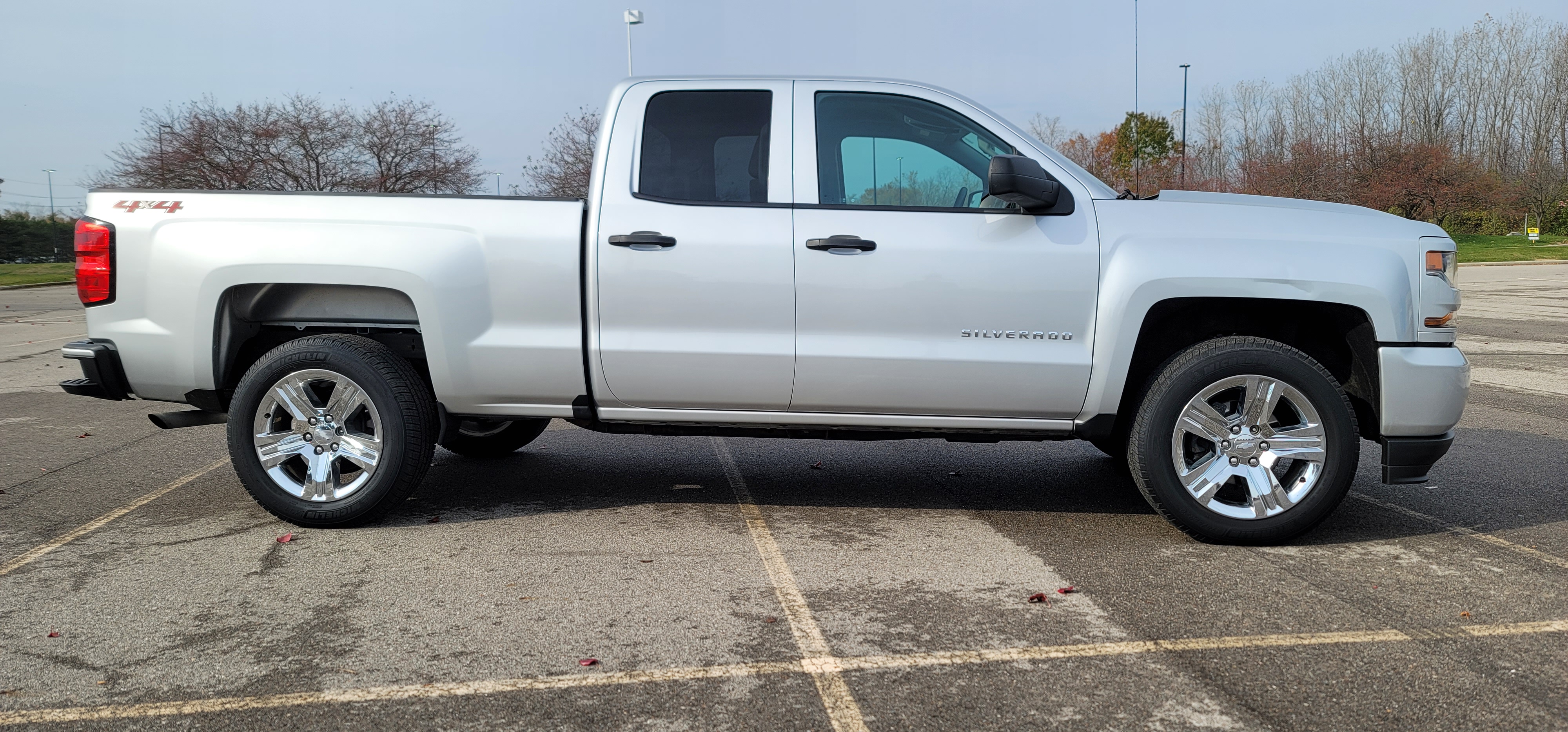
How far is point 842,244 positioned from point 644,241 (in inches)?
33.5

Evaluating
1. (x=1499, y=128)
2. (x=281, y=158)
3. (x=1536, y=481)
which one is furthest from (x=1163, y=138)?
(x=1536, y=481)

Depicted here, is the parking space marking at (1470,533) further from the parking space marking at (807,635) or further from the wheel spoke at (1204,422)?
the parking space marking at (807,635)

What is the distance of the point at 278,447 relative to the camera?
16.5 feet

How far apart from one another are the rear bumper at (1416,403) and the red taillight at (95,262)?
5.54m

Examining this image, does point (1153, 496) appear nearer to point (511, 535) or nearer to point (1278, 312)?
point (1278, 312)

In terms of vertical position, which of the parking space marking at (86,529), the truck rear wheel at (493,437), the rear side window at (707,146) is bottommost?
the parking space marking at (86,529)

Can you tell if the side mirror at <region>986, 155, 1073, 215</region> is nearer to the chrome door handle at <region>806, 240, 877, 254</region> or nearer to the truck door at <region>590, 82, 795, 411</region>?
the chrome door handle at <region>806, 240, 877, 254</region>

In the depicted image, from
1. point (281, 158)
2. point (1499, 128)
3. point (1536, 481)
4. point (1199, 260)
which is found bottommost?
point (1536, 481)

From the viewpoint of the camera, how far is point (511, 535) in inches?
196

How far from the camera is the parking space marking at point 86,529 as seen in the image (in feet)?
14.9

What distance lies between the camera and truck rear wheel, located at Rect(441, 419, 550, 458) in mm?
6785

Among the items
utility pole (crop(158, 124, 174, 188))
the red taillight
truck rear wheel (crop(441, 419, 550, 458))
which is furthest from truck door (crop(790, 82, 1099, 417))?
utility pole (crop(158, 124, 174, 188))

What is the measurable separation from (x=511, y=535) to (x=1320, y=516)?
3493mm

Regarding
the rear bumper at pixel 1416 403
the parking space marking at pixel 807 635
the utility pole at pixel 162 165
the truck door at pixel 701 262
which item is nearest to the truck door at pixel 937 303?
the truck door at pixel 701 262
